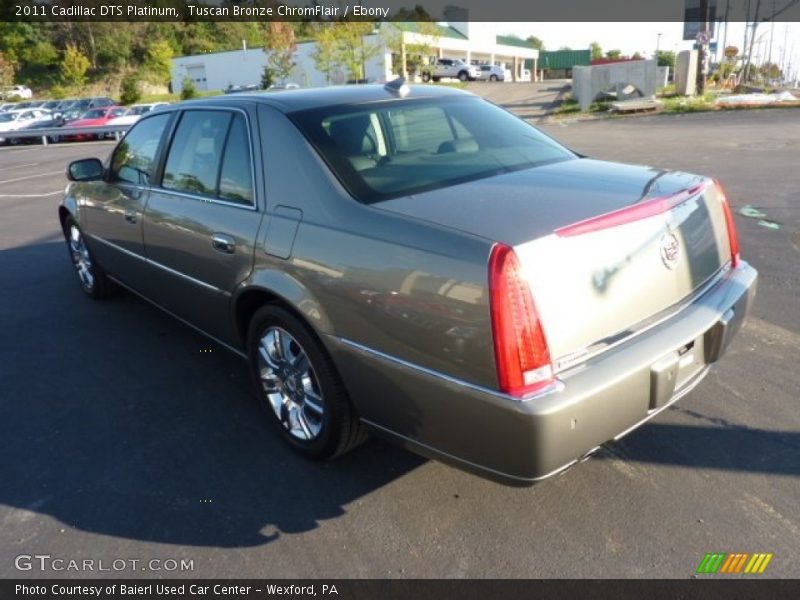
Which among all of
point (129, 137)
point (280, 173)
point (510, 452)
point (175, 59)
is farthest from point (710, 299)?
point (175, 59)

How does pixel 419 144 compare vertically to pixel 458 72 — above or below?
below

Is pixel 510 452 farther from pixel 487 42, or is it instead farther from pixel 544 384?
pixel 487 42

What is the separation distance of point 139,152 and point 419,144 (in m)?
2.25

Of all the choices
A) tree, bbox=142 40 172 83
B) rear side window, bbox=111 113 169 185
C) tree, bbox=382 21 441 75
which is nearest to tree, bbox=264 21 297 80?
tree, bbox=382 21 441 75

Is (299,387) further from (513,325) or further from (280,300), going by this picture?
(513,325)

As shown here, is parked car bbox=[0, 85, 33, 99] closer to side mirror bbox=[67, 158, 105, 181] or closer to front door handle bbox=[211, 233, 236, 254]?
side mirror bbox=[67, 158, 105, 181]

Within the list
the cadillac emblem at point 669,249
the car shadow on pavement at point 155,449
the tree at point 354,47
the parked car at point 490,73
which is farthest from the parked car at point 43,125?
the parked car at point 490,73

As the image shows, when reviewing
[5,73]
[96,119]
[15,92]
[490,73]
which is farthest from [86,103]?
[5,73]

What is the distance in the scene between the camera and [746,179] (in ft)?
30.4

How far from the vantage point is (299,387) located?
319cm

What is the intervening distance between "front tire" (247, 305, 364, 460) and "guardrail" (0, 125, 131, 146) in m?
25.4

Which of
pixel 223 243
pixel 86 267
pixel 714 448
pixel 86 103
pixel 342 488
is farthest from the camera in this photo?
pixel 86 103

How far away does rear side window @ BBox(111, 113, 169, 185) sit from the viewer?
428 centimetres

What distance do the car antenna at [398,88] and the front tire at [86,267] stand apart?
315 cm
